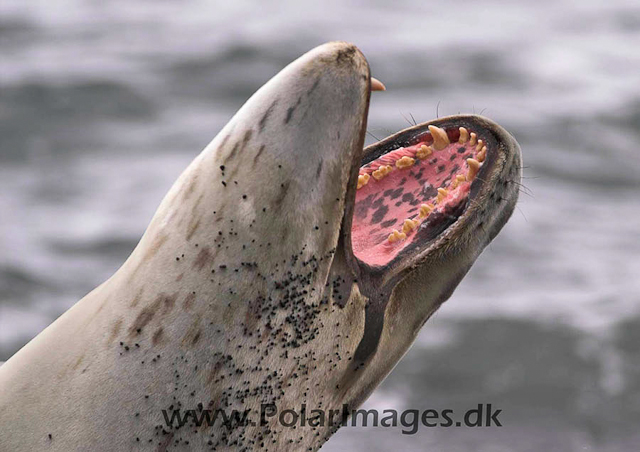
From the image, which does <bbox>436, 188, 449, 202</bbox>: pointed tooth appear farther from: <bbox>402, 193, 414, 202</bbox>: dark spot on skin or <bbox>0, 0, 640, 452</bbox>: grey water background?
<bbox>0, 0, 640, 452</bbox>: grey water background

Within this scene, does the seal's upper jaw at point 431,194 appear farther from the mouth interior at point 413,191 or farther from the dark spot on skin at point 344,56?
the dark spot on skin at point 344,56

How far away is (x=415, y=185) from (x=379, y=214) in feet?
0.45

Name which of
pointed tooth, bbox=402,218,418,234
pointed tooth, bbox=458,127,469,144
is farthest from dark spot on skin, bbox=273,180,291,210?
pointed tooth, bbox=458,127,469,144

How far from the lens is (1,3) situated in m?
10.1

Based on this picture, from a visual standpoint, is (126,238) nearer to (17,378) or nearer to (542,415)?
(542,415)

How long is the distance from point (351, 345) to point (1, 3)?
817 cm

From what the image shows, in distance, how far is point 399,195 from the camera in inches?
122

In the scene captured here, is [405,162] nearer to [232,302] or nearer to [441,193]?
[441,193]

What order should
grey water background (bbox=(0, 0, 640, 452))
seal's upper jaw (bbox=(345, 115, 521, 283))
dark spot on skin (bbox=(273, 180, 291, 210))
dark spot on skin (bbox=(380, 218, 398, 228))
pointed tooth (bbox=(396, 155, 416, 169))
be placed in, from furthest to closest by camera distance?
1. grey water background (bbox=(0, 0, 640, 452))
2. pointed tooth (bbox=(396, 155, 416, 169))
3. dark spot on skin (bbox=(380, 218, 398, 228))
4. seal's upper jaw (bbox=(345, 115, 521, 283))
5. dark spot on skin (bbox=(273, 180, 291, 210))

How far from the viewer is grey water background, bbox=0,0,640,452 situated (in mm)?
5332

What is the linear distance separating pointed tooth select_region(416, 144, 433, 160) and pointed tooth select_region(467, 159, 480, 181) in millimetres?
169

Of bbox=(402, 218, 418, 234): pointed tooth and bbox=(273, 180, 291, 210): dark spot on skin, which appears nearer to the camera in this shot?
bbox=(273, 180, 291, 210): dark spot on skin

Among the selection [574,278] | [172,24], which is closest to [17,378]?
[574,278]

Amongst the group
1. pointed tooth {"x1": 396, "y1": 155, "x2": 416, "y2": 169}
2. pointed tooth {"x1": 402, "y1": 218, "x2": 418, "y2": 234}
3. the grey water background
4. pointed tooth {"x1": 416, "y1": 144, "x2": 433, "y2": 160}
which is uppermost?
pointed tooth {"x1": 416, "y1": 144, "x2": 433, "y2": 160}
